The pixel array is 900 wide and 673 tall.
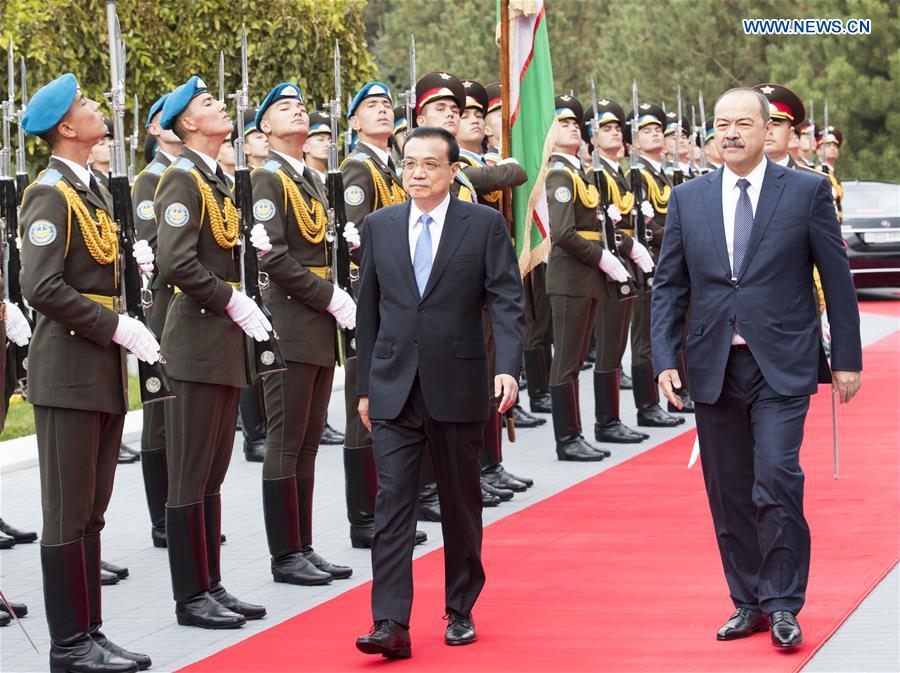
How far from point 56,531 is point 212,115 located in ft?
5.48

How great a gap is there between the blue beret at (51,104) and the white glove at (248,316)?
0.93 meters

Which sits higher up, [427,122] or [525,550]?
[427,122]

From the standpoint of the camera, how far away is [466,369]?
236 inches

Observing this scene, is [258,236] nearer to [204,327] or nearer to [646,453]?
[204,327]

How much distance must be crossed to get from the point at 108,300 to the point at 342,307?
153cm

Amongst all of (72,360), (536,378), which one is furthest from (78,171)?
(536,378)

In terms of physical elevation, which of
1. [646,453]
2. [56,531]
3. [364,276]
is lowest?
[646,453]

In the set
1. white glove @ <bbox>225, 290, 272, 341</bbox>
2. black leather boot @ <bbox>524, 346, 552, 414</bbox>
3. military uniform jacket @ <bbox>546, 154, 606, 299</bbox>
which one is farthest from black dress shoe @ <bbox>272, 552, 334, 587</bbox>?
black leather boot @ <bbox>524, 346, 552, 414</bbox>

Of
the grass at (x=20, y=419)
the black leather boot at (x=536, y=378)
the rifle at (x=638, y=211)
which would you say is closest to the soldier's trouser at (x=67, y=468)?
the grass at (x=20, y=419)

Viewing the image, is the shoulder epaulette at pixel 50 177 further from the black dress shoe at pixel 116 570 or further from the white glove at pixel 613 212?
the white glove at pixel 613 212

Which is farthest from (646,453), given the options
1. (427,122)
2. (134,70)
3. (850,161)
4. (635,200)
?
(850,161)

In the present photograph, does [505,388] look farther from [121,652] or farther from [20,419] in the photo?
[20,419]

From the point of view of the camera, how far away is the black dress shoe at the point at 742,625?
5.97 metres

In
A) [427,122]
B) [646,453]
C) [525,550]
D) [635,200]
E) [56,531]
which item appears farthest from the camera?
[635,200]
